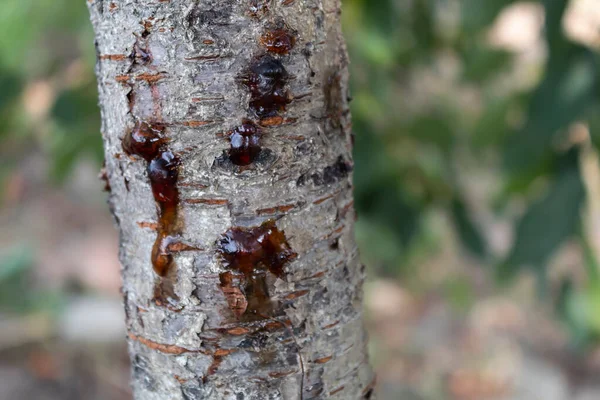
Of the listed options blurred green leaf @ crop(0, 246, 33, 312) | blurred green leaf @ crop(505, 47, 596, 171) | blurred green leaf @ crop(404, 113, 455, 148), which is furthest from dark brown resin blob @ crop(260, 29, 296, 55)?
blurred green leaf @ crop(0, 246, 33, 312)

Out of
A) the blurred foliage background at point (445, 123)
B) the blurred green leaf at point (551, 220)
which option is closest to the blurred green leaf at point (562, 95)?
the blurred foliage background at point (445, 123)

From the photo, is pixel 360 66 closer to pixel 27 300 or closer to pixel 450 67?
Answer: pixel 450 67

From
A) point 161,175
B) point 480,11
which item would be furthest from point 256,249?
point 480,11

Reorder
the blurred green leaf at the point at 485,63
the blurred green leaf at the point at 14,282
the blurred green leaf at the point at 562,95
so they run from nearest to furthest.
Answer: the blurred green leaf at the point at 562,95 < the blurred green leaf at the point at 485,63 < the blurred green leaf at the point at 14,282

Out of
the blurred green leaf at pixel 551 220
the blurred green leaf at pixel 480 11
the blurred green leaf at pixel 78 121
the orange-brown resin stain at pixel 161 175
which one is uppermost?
the blurred green leaf at pixel 480 11

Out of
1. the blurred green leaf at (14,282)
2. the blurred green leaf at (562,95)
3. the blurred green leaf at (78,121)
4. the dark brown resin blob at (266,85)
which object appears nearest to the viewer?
the dark brown resin blob at (266,85)

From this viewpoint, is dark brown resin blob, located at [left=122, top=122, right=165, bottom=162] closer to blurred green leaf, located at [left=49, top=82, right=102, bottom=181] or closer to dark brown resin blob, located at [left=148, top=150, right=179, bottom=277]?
dark brown resin blob, located at [left=148, top=150, right=179, bottom=277]

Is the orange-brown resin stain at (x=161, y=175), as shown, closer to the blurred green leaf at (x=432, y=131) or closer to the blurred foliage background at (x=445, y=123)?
the blurred foliage background at (x=445, y=123)

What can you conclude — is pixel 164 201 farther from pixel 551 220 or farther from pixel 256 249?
pixel 551 220
